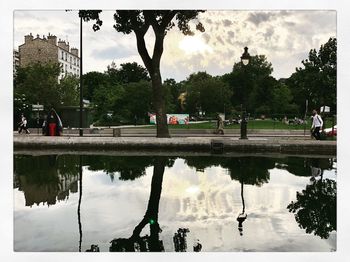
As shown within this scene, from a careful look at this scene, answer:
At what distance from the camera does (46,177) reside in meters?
9.70

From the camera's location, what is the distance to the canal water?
5.39 meters

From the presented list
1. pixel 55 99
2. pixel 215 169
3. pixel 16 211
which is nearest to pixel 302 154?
pixel 215 169

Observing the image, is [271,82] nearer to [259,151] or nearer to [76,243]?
[259,151]

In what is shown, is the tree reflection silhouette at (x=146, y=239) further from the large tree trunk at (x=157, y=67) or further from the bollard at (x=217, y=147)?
the large tree trunk at (x=157, y=67)

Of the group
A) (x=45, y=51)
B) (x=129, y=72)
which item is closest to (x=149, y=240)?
(x=45, y=51)

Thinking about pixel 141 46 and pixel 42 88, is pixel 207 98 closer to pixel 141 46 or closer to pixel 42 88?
pixel 42 88

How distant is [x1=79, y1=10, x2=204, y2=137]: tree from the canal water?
7.13 metres

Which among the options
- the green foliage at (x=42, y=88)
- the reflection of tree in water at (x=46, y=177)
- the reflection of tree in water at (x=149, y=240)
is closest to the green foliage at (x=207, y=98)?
the green foliage at (x=42, y=88)

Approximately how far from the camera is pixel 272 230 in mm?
5867

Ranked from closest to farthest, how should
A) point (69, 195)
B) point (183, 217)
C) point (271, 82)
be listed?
point (183, 217) < point (69, 195) < point (271, 82)

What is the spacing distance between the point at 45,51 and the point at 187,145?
46355 millimetres

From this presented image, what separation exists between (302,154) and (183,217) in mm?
9251
